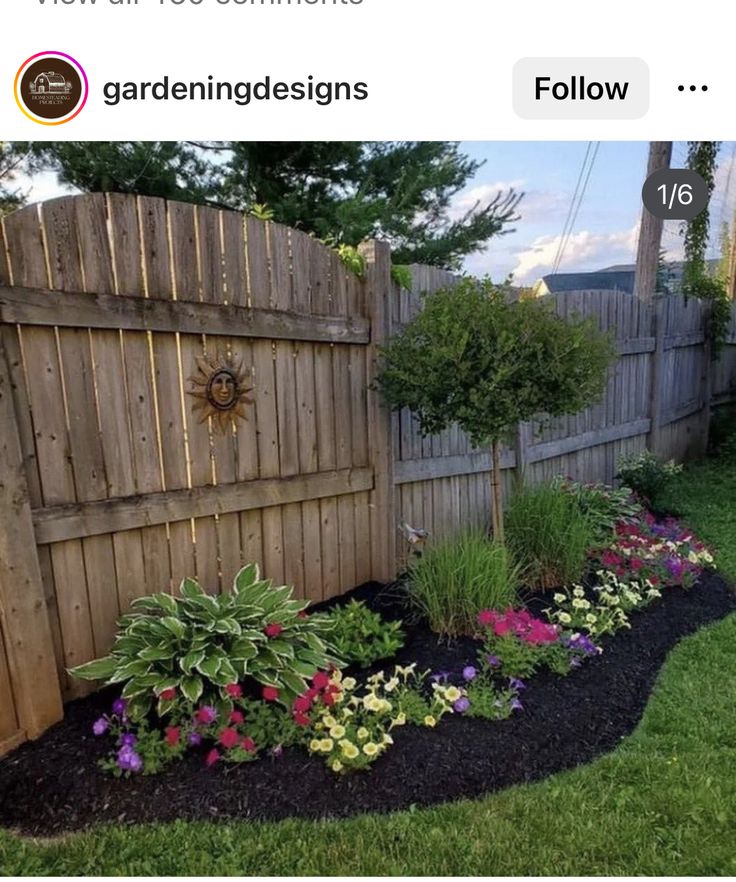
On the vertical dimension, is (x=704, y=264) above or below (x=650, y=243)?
below

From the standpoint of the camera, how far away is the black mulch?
1976 mm

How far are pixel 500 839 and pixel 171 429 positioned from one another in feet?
6.69

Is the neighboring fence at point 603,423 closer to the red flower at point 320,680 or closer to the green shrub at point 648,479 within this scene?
the green shrub at point 648,479

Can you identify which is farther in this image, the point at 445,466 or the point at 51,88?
the point at 445,466

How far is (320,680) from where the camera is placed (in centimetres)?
241

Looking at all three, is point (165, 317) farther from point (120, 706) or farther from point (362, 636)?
point (362, 636)

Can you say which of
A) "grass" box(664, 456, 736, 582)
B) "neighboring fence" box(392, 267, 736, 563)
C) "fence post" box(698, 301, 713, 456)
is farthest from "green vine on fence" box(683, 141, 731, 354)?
"grass" box(664, 456, 736, 582)

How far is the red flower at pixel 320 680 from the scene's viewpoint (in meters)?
2.40

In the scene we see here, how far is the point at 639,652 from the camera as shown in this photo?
3107 mm

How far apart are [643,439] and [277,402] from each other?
16.4 ft

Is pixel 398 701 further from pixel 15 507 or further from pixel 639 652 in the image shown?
pixel 15 507

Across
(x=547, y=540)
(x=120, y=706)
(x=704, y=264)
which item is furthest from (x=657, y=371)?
(x=120, y=706)

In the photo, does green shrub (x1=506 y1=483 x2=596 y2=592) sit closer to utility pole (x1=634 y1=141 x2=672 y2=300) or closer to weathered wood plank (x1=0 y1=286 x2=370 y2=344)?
weathered wood plank (x1=0 y1=286 x2=370 y2=344)

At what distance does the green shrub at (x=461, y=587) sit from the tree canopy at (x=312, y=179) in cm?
485
